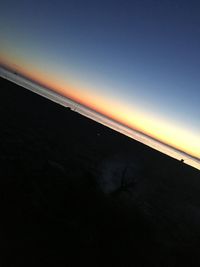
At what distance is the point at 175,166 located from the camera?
4703cm

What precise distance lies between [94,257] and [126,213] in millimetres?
7237

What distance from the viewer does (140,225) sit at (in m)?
18.2

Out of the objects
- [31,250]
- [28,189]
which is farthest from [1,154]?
[31,250]

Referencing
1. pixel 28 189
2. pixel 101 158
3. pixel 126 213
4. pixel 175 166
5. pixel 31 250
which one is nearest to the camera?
pixel 31 250

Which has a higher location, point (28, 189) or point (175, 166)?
point (175, 166)

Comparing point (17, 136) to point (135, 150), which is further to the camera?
point (135, 150)

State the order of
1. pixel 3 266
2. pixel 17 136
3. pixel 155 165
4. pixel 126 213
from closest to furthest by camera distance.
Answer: pixel 3 266 < pixel 126 213 < pixel 17 136 < pixel 155 165

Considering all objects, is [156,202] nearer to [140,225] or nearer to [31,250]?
[140,225]

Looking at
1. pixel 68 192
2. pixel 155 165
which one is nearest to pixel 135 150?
pixel 155 165

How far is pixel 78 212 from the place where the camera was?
15375 mm

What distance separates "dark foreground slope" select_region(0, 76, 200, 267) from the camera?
11734mm

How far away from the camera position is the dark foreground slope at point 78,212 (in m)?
11.7

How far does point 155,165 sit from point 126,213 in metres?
24.2

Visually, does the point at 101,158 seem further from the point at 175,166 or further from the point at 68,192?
the point at 175,166
